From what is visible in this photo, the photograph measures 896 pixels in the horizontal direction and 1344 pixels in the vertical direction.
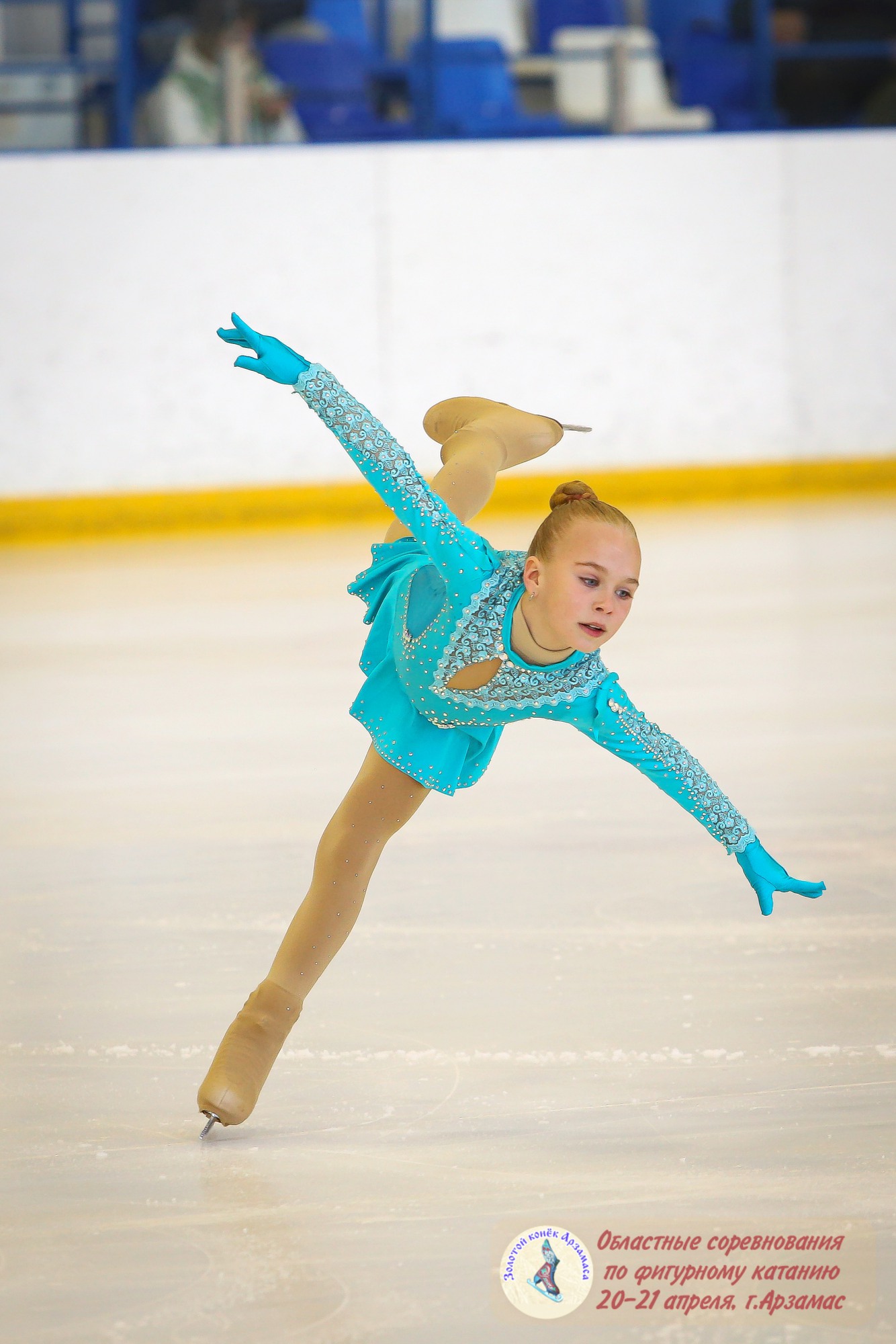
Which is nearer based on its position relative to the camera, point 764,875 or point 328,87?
point 764,875

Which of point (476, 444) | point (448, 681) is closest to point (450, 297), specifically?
point (476, 444)

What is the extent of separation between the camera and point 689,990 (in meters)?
2.06

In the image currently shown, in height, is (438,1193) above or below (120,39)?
below

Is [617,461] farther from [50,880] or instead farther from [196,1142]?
[196,1142]

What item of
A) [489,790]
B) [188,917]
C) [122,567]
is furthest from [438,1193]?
[122,567]

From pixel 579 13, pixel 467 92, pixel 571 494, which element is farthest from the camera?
pixel 579 13

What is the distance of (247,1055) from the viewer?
1727 millimetres

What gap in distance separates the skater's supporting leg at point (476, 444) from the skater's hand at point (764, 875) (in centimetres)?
46

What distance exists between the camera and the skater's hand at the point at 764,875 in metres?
1.72

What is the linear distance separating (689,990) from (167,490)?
5289 mm

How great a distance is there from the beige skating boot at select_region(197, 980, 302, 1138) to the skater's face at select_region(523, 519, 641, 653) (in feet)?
1.54

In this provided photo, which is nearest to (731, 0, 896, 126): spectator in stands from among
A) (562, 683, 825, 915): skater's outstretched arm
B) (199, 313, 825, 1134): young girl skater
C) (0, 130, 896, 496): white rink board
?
(0, 130, 896, 496): white rink board

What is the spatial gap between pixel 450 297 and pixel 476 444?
5.35 metres

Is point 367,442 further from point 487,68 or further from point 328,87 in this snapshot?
point 487,68
